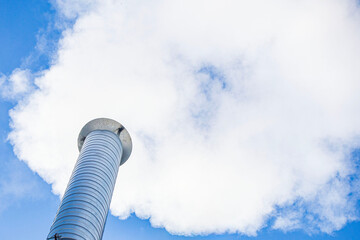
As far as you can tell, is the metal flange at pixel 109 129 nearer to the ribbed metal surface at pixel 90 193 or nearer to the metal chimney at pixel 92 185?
the metal chimney at pixel 92 185

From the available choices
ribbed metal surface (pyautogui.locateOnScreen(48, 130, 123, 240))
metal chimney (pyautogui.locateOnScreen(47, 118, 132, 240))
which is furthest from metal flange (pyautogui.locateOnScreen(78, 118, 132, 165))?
ribbed metal surface (pyautogui.locateOnScreen(48, 130, 123, 240))

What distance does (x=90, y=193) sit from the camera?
72.4 feet

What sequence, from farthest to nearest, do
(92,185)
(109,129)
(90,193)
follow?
(109,129)
(92,185)
(90,193)

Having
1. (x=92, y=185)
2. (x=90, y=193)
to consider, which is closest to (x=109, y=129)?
(x=92, y=185)

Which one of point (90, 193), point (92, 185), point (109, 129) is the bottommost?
point (90, 193)

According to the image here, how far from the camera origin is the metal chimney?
19.5m

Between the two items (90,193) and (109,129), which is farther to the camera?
(109,129)

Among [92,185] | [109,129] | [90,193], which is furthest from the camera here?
[109,129]

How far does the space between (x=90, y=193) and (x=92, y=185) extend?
87cm

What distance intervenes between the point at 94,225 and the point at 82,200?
197 cm

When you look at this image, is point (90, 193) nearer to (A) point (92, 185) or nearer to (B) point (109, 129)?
(A) point (92, 185)

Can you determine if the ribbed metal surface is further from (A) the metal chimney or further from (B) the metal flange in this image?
(B) the metal flange

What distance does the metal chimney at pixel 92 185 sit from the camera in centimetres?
1952

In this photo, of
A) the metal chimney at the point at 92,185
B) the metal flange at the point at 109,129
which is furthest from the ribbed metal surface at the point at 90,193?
the metal flange at the point at 109,129
